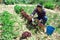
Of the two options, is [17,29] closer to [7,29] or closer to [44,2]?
[7,29]

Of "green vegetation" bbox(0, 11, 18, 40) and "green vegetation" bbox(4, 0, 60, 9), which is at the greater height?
"green vegetation" bbox(0, 11, 18, 40)

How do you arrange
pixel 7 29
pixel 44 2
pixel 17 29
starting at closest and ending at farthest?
1. pixel 7 29
2. pixel 17 29
3. pixel 44 2

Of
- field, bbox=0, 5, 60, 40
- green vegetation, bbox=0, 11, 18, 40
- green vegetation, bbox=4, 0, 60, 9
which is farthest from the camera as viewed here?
green vegetation, bbox=4, 0, 60, 9

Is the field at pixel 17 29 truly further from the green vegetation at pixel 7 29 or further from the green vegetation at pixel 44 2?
the green vegetation at pixel 44 2

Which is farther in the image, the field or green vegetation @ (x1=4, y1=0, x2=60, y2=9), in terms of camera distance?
green vegetation @ (x1=4, y1=0, x2=60, y2=9)

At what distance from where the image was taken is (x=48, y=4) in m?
13.5

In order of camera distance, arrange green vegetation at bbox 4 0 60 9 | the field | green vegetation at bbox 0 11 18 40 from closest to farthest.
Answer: green vegetation at bbox 0 11 18 40 < the field < green vegetation at bbox 4 0 60 9

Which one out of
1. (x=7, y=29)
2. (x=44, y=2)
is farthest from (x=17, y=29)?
(x=44, y=2)

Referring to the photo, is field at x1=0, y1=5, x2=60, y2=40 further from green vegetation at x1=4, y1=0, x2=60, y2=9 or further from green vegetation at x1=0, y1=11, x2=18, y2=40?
green vegetation at x1=4, y1=0, x2=60, y2=9

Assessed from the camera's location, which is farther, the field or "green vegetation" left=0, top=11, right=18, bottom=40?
the field

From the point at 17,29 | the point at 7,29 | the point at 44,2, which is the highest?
the point at 7,29

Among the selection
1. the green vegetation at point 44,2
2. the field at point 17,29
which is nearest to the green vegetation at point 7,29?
the field at point 17,29

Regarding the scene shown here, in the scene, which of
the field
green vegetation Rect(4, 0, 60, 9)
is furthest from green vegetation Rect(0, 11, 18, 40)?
green vegetation Rect(4, 0, 60, 9)

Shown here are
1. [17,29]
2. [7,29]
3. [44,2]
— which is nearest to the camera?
[7,29]
